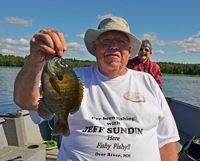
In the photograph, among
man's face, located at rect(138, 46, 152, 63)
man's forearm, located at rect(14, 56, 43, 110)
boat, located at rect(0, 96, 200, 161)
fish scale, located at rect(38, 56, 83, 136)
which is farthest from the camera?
man's face, located at rect(138, 46, 152, 63)

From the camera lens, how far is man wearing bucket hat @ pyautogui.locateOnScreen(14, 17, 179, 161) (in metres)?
1.47

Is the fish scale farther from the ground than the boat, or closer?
farther from the ground

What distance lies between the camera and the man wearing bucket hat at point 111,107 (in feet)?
4.82

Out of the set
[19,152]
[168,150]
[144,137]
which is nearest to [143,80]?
[144,137]

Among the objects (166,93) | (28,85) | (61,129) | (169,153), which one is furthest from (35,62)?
(166,93)

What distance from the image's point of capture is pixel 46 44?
1.25 meters

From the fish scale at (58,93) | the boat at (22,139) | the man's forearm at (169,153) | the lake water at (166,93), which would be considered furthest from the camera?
the lake water at (166,93)

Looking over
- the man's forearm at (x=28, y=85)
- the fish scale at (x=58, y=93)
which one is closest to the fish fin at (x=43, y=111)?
the fish scale at (x=58, y=93)

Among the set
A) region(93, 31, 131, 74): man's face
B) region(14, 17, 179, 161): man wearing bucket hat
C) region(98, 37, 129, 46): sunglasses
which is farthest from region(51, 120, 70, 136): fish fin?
region(98, 37, 129, 46): sunglasses

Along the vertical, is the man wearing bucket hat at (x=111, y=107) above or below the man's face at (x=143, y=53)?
below

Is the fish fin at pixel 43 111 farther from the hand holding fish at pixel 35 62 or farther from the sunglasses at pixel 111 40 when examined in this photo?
the sunglasses at pixel 111 40

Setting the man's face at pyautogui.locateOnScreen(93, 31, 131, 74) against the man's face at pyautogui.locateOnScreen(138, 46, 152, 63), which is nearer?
the man's face at pyautogui.locateOnScreen(93, 31, 131, 74)

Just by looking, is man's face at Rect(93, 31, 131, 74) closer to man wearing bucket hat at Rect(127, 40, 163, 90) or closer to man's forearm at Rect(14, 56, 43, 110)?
man's forearm at Rect(14, 56, 43, 110)

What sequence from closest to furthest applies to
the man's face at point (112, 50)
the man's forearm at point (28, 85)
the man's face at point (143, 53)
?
1. the man's forearm at point (28, 85)
2. the man's face at point (112, 50)
3. the man's face at point (143, 53)
